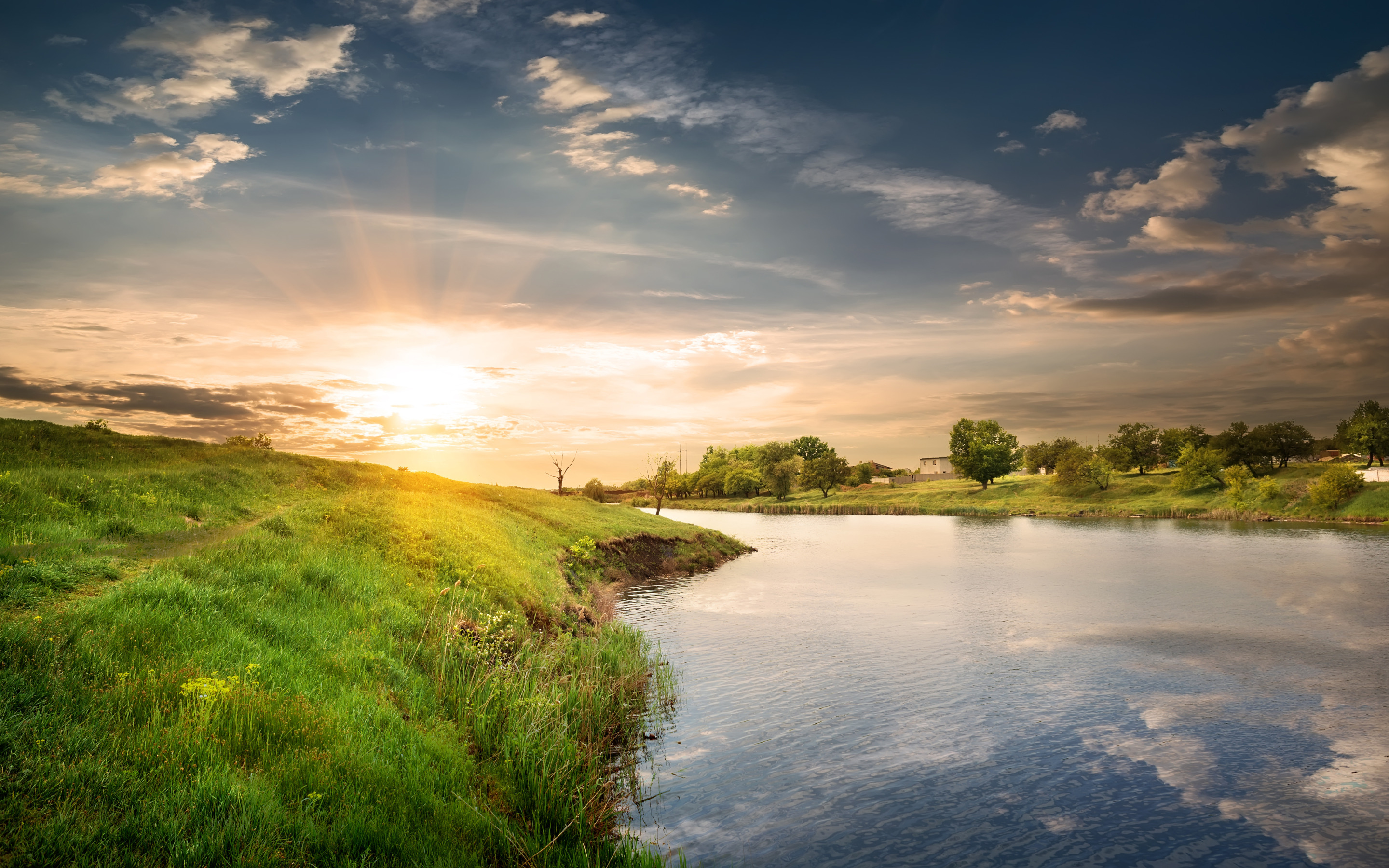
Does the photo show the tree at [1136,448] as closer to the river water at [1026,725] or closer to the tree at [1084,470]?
the tree at [1084,470]

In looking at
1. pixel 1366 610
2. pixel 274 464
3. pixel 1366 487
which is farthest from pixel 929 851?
pixel 1366 487

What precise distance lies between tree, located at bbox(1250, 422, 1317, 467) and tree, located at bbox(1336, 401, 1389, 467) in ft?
17.0

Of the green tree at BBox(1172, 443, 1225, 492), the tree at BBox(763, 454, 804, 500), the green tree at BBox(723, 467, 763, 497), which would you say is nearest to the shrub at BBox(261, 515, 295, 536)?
the green tree at BBox(1172, 443, 1225, 492)

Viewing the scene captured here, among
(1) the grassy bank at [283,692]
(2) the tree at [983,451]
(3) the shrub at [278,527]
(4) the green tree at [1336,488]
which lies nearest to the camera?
(1) the grassy bank at [283,692]

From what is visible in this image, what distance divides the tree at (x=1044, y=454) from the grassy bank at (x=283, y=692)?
153 metres

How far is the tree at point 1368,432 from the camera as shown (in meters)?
108

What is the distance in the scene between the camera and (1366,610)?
3203 centimetres

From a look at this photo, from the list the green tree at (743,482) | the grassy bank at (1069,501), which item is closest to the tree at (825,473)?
the grassy bank at (1069,501)

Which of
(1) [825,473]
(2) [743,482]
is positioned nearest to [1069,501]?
(1) [825,473]

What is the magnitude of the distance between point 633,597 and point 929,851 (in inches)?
1076

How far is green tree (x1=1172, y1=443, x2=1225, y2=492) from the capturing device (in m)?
113

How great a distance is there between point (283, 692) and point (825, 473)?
166613mm

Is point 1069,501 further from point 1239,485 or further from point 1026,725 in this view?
point 1026,725

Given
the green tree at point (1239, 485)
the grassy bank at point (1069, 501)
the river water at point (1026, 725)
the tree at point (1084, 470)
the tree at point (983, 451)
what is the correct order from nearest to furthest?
1. the river water at point (1026, 725)
2. the grassy bank at point (1069, 501)
3. the green tree at point (1239, 485)
4. the tree at point (1084, 470)
5. the tree at point (983, 451)
